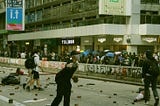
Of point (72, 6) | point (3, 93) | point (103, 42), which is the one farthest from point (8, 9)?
point (3, 93)

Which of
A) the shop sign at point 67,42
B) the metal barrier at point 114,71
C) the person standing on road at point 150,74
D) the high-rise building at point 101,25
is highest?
the high-rise building at point 101,25

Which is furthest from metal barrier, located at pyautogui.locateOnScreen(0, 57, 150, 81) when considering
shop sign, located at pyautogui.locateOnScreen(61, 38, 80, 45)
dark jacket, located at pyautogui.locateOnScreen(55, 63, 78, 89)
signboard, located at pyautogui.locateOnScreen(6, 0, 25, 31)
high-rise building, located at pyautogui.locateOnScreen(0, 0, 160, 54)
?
shop sign, located at pyautogui.locateOnScreen(61, 38, 80, 45)

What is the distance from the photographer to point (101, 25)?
4831 cm

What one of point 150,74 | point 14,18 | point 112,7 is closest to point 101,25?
point 112,7

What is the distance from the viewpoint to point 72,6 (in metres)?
58.6

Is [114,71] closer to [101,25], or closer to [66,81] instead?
[66,81]

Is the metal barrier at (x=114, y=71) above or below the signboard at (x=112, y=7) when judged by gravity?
below

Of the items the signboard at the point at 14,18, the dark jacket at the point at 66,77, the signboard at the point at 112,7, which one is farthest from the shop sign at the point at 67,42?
the dark jacket at the point at 66,77

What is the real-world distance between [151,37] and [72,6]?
14655 mm

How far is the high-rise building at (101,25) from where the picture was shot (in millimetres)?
46719

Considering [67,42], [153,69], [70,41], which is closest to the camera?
[153,69]

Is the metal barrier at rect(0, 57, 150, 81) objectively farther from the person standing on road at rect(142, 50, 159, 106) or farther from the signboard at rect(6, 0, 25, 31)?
the signboard at rect(6, 0, 25, 31)

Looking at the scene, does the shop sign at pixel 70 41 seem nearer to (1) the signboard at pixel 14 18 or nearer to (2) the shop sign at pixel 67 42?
(2) the shop sign at pixel 67 42

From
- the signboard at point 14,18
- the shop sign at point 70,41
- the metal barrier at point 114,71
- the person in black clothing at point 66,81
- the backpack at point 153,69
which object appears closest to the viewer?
the person in black clothing at point 66,81
